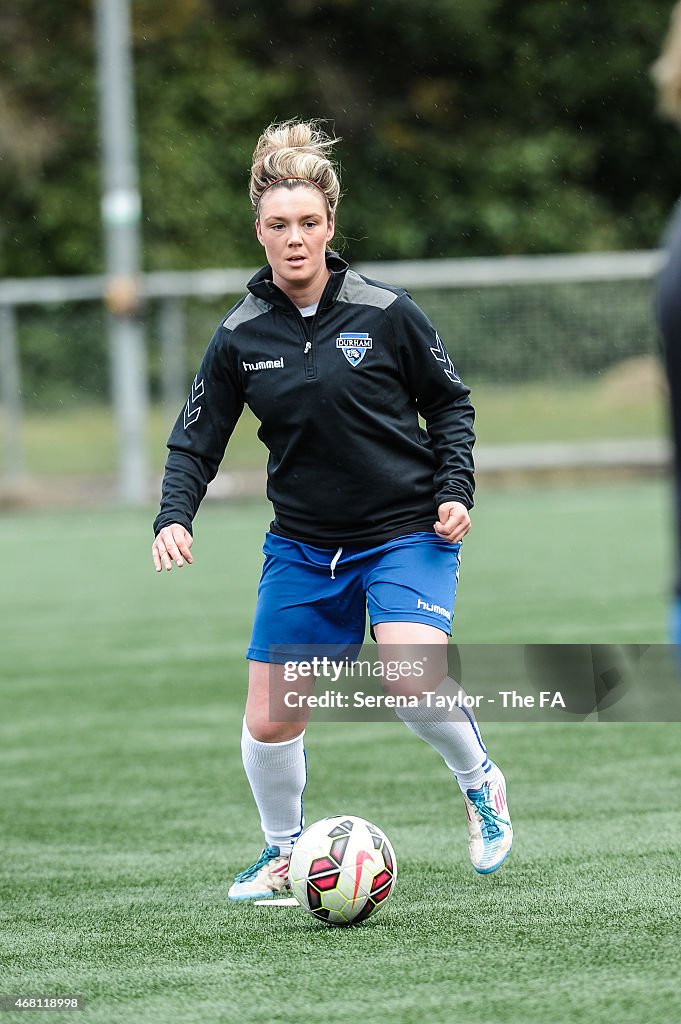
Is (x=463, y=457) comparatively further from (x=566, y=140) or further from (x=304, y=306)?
(x=566, y=140)

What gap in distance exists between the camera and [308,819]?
527cm

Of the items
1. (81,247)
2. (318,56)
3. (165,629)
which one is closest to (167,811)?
(165,629)

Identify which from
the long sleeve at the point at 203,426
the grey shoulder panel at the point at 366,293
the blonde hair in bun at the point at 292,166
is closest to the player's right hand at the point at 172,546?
the long sleeve at the point at 203,426

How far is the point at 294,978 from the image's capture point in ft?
11.7

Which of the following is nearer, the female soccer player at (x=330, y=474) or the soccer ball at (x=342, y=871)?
the soccer ball at (x=342, y=871)

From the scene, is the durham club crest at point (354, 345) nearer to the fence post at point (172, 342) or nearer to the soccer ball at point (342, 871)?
the soccer ball at point (342, 871)

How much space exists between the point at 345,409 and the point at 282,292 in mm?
366

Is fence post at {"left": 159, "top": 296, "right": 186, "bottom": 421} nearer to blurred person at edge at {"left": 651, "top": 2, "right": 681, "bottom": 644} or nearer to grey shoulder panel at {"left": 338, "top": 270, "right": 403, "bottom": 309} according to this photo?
grey shoulder panel at {"left": 338, "top": 270, "right": 403, "bottom": 309}

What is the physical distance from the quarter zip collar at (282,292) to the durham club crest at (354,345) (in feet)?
0.38

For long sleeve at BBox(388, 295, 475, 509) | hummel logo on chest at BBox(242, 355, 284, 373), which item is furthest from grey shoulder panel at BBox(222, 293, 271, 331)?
long sleeve at BBox(388, 295, 475, 509)

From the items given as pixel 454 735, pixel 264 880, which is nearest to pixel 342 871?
pixel 264 880

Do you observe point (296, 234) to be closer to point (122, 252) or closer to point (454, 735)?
point (454, 735)

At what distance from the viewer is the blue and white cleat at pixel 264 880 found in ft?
14.4

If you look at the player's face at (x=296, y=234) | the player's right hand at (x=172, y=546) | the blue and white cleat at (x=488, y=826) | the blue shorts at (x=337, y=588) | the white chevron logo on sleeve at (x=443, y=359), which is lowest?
the blue and white cleat at (x=488, y=826)
